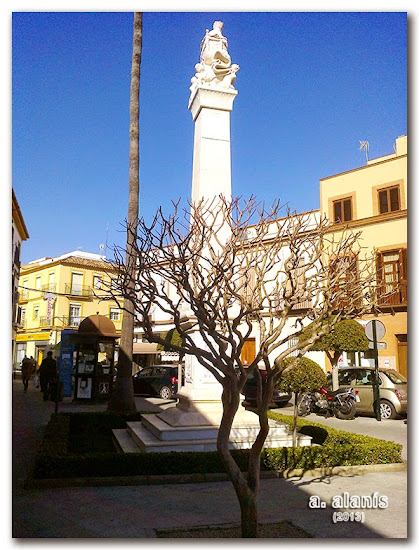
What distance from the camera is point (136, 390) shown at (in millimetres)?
→ 15828

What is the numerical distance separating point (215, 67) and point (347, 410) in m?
7.04

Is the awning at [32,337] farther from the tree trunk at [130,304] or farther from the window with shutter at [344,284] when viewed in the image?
the window with shutter at [344,284]

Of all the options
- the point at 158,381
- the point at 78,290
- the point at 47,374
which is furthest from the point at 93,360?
the point at 78,290

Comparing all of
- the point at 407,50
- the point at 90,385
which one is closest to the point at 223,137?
the point at 407,50

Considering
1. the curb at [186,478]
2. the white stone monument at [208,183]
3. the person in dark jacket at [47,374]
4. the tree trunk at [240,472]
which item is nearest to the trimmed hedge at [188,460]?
the curb at [186,478]

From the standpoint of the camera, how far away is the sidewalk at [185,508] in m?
3.75

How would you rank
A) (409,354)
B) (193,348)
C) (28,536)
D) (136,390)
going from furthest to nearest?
(136,390), (409,354), (28,536), (193,348)

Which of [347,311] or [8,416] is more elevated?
[347,311]

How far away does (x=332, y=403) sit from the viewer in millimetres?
10438

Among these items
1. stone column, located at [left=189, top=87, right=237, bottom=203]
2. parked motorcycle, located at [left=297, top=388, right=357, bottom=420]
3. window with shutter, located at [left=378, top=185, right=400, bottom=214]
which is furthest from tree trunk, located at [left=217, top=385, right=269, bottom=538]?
window with shutter, located at [left=378, top=185, right=400, bottom=214]

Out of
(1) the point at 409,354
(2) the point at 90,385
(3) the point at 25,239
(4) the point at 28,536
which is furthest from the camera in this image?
(2) the point at 90,385

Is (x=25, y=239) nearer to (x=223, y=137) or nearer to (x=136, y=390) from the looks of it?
(x=223, y=137)

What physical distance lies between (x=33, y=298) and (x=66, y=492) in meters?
2.57

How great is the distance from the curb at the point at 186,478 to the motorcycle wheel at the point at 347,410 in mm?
4645
